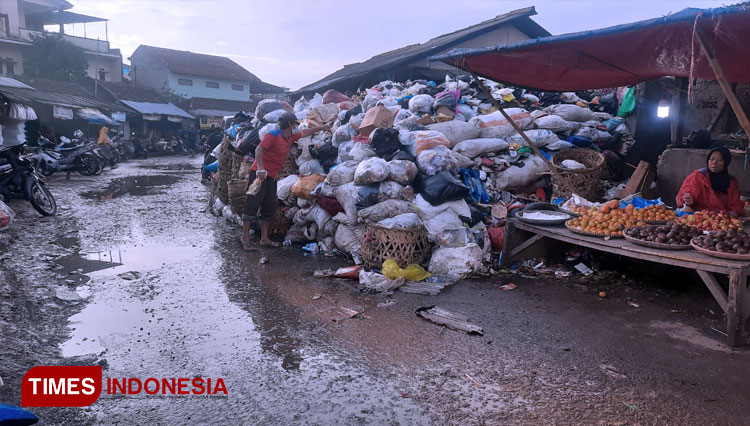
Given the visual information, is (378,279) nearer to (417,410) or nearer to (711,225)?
(417,410)

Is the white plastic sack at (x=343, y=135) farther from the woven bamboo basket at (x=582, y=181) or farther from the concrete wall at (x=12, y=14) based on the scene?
the concrete wall at (x=12, y=14)

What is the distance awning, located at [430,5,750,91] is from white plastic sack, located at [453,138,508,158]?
2.91 feet

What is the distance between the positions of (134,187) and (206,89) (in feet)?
90.5

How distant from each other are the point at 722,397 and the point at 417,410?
173 centimetres

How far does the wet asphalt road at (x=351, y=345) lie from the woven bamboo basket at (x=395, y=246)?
17.5 inches

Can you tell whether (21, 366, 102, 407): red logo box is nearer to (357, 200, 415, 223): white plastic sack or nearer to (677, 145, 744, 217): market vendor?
(357, 200, 415, 223): white plastic sack

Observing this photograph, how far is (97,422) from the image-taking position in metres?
2.46

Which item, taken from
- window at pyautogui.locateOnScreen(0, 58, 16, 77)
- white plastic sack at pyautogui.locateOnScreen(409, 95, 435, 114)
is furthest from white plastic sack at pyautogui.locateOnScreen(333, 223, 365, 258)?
window at pyautogui.locateOnScreen(0, 58, 16, 77)

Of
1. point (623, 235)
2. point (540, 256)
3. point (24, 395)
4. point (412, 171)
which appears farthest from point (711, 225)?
point (24, 395)

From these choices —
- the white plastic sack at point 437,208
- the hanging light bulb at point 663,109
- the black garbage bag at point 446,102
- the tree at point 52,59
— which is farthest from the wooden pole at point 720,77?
the tree at point 52,59

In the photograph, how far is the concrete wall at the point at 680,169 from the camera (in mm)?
6367

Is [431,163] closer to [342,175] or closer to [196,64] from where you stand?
[342,175]

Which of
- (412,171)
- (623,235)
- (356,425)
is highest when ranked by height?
(412,171)

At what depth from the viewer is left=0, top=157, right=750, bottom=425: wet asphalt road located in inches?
104
